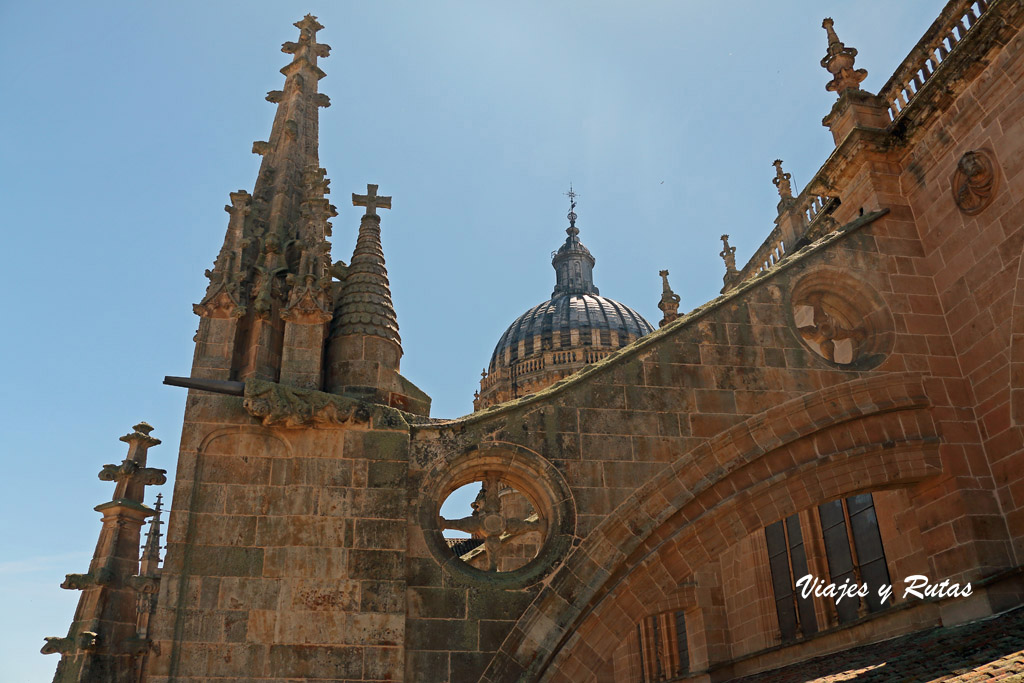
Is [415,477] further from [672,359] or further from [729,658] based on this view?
[729,658]

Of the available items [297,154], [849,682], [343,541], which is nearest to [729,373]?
[849,682]

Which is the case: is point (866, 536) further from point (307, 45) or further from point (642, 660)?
point (307, 45)

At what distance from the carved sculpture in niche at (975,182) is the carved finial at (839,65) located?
2313 millimetres

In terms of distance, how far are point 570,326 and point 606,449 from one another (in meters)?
45.0

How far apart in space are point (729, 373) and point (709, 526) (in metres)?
1.73

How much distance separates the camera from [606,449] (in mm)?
8820

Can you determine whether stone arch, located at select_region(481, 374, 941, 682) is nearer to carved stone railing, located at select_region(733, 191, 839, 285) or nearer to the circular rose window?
the circular rose window

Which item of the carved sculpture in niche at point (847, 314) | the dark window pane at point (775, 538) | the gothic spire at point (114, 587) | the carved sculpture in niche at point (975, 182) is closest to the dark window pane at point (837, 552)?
the dark window pane at point (775, 538)

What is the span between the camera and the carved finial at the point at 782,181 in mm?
19812

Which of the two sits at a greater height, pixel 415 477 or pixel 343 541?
pixel 415 477

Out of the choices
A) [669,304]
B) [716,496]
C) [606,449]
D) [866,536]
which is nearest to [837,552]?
[866,536]

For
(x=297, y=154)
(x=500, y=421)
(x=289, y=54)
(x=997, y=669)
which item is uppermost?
(x=289, y=54)

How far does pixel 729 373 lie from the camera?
31.1ft

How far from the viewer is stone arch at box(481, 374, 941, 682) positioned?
804cm
